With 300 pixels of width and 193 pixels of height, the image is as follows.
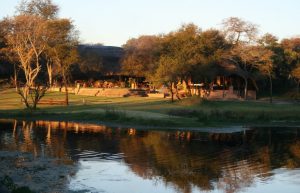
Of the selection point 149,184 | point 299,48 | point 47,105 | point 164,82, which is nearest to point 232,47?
point 164,82

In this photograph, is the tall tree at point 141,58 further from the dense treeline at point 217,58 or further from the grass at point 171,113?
the grass at point 171,113

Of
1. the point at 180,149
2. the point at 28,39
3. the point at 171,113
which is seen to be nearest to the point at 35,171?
the point at 180,149

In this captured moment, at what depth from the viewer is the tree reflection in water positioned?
23.4m

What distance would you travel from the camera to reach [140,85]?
100 metres

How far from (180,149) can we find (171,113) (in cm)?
2139

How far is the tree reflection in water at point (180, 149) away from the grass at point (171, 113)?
3.80m

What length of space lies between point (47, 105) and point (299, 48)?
50300 millimetres

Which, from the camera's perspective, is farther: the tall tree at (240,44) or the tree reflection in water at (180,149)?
the tall tree at (240,44)

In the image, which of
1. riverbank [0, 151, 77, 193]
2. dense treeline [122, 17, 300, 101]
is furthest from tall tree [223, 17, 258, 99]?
riverbank [0, 151, 77, 193]

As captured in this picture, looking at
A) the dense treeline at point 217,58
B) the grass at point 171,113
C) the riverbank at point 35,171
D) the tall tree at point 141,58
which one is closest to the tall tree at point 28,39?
the grass at point 171,113

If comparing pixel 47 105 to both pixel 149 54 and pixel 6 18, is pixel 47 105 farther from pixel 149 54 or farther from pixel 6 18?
pixel 149 54

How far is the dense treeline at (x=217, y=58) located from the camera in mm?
71562

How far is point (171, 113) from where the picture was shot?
53188 mm

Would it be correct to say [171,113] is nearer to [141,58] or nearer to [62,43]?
[62,43]
